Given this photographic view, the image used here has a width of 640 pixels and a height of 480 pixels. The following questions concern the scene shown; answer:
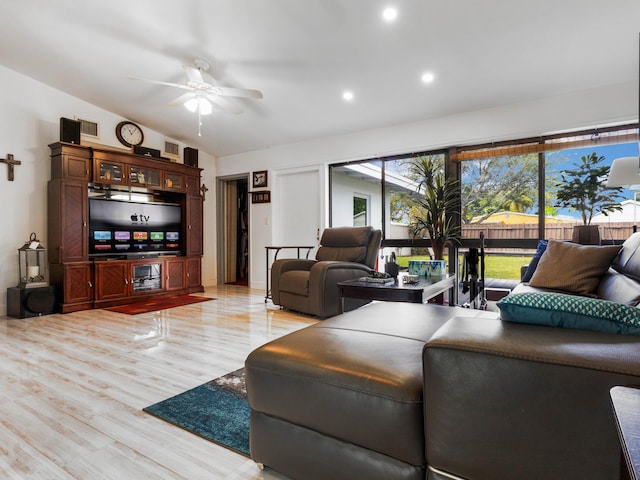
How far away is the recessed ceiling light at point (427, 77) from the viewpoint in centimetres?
356

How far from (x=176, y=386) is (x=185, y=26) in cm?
309

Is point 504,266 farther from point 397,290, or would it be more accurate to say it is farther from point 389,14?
point 389,14

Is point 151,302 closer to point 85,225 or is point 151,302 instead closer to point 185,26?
point 85,225

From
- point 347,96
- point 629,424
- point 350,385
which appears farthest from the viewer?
point 347,96

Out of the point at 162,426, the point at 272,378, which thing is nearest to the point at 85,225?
the point at 162,426

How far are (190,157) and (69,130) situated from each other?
1.79 metres

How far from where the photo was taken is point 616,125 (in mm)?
3596

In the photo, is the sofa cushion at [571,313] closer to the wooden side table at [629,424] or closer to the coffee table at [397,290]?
Answer: the wooden side table at [629,424]

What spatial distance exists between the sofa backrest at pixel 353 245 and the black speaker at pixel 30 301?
3.22 metres

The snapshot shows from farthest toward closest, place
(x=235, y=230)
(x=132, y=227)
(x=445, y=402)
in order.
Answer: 1. (x=235, y=230)
2. (x=132, y=227)
3. (x=445, y=402)

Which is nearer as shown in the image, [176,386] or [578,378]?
[578,378]

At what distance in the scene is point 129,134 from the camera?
5375 mm

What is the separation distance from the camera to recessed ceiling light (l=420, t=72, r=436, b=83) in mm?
3562

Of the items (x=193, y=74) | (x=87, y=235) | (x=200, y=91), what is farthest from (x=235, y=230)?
(x=193, y=74)
